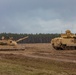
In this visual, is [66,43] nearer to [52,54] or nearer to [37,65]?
[52,54]

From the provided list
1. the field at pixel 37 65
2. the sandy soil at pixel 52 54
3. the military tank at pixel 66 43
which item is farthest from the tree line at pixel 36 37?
the field at pixel 37 65

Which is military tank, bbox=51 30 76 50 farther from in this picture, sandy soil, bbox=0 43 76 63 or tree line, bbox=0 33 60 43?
tree line, bbox=0 33 60 43

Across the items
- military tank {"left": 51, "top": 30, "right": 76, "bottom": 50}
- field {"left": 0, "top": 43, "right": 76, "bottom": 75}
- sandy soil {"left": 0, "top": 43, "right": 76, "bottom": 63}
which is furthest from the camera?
military tank {"left": 51, "top": 30, "right": 76, "bottom": 50}

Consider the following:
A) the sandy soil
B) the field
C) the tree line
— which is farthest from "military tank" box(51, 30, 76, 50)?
the tree line

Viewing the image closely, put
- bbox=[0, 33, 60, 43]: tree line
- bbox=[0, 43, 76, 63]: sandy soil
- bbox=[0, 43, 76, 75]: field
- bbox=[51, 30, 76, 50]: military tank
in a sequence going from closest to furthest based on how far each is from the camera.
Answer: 1. bbox=[0, 43, 76, 75]: field
2. bbox=[0, 43, 76, 63]: sandy soil
3. bbox=[51, 30, 76, 50]: military tank
4. bbox=[0, 33, 60, 43]: tree line

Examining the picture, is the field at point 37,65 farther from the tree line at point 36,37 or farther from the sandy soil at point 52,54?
the tree line at point 36,37

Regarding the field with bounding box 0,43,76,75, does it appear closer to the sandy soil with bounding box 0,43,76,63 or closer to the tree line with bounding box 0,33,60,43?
the sandy soil with bounding box 0,43,76,63

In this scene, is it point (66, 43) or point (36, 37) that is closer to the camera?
point (66, 43)

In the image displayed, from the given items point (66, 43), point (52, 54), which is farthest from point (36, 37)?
point (52, 54)

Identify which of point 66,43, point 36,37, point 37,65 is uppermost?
point 36,37

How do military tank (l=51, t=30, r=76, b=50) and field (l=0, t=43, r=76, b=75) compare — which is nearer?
field (l=0, t=43, r=76, b=75)

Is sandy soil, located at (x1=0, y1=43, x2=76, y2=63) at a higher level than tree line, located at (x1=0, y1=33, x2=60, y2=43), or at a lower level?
lower

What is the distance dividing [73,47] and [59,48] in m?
2.01

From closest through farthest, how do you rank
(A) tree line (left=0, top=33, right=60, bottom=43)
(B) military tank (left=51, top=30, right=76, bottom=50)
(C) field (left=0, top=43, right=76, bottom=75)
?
(C) field (left=0, top=43, right=76, bottom=75), (B) military tank (left=51, top=30, right=76, bottom=50), (A) tree line (left=0, top=33, right=60, bottom=43)
